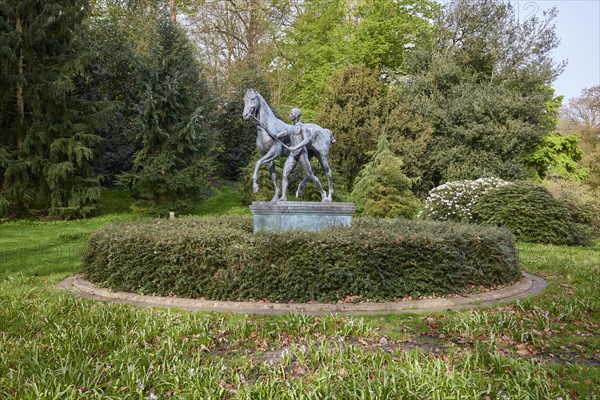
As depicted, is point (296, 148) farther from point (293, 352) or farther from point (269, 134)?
point (293, 352)

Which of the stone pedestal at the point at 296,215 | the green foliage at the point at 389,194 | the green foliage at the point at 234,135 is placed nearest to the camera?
the stone pedestal at the point at 296,215

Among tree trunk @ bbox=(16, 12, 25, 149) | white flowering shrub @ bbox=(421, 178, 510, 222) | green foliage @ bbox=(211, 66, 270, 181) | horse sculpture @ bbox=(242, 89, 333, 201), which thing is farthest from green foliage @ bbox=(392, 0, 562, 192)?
tree trunk @ bbox=(16, 12, 25, 149)

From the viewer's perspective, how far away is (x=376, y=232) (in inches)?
259

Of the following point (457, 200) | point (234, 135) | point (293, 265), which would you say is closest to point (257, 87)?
point (234, 135)

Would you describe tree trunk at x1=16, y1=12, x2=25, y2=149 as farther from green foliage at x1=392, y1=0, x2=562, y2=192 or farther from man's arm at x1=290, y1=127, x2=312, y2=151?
green foliage at x1=392, y1=0, x2=562, y2=192

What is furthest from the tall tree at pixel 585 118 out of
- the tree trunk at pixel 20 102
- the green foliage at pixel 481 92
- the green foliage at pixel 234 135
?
the tree trunk at pixel 20 102

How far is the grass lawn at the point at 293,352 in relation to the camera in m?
3.31

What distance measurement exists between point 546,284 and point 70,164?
14513 mm

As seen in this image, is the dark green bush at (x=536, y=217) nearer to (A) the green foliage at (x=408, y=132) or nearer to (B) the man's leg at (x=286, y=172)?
(A) the green foliage at (x=408, y=132)

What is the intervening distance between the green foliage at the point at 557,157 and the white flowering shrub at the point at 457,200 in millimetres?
7658

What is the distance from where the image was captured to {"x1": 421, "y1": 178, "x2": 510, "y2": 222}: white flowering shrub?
14945mm

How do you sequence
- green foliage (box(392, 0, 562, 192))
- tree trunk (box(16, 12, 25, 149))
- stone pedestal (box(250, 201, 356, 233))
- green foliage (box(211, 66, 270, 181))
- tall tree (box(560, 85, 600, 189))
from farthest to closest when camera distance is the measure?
tall tree (box(560, 85, 600, 189)), green foliage (box(211, 66, 270, 181)), green foliage (box(392, 0, 562, 192)), tree trunk (box(16, 12, 25, 149)), stone pedestal (box(250, 201, 356, 233))

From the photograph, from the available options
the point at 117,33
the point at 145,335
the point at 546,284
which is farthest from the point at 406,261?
the point at 117,33

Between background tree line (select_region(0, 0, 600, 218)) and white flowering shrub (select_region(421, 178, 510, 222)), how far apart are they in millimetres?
905
